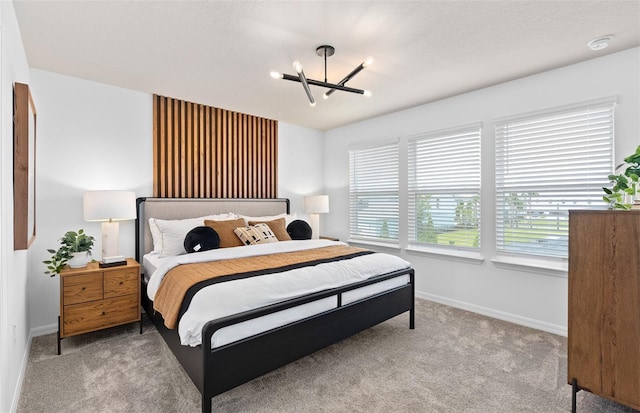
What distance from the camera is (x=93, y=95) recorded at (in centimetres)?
338

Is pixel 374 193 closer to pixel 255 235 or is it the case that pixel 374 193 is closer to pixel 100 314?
pixel 255 235

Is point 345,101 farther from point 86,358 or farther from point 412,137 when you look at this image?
point 86,358

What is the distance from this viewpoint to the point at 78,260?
115 inches

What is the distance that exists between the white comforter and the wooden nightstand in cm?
49

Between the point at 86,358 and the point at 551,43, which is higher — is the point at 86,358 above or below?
below

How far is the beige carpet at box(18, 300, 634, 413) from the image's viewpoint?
78.2 inches

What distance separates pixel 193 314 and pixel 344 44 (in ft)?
7.62

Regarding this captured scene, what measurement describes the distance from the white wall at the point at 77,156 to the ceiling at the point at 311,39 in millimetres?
200

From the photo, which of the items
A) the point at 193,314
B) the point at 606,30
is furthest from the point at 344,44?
the point at 193,314

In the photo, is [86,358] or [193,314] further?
[86,358]

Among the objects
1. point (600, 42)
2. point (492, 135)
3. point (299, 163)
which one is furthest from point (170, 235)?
point (600, 42)

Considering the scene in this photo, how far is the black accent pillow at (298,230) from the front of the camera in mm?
4199

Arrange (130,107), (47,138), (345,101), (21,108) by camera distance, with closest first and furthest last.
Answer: (21,108) → (47,138) → (130,107) → (345,101)

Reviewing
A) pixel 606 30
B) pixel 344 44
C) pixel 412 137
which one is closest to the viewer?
pixel 606 30
